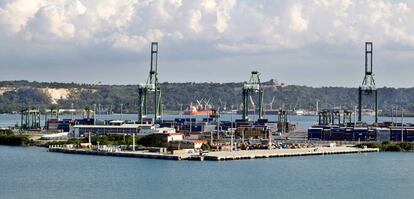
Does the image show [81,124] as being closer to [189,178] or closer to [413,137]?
[413,137]

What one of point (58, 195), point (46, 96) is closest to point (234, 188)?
point (58, 195)

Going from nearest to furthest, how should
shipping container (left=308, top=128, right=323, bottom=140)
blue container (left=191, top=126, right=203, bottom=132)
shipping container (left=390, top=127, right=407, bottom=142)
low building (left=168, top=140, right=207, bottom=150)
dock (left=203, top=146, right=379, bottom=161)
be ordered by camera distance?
dock (left=203, top=146, right=379, bottom=161), low building (left=168, top=140, right=207, bottom=150), shipping container (left=390, top=127, right=407, bottom=142), shipping container (left=308, top=128, right=323, bottom=140), blue container (left=191, top=126, right=203, bottom=132)

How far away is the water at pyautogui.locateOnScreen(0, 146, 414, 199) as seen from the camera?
1417 inches

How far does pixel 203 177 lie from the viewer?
41094 mm

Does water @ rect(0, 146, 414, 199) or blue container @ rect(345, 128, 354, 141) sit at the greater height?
blue container @ rect(345, 128, 354, 141)

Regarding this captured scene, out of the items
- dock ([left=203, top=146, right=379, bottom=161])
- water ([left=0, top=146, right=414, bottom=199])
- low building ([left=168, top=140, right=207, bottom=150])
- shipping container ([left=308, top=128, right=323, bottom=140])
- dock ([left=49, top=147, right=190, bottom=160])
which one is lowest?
water ([left=0, top=146, right=414, bottom=199])

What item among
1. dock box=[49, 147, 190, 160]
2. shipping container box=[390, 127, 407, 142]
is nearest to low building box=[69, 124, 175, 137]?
dock box=[49, 147, 190, 160]

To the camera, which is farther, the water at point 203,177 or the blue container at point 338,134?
the blue container at point 338,134

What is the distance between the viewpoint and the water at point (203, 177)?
36000 millimetres

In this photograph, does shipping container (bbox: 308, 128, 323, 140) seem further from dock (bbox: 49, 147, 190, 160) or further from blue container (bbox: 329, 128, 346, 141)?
dock (bbox: 49, 147, 190, 160)

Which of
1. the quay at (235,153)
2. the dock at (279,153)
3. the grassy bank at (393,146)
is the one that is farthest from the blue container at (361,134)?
the quay at (235,153)

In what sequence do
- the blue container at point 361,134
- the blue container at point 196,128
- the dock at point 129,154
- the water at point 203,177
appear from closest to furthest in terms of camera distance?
the water at point 203,177 < the dock at point 129,154 < the blue container at point 361,134 < the blue container at point 196,128

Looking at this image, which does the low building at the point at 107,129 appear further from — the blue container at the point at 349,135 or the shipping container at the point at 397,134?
the shipping container at the point at 397,134

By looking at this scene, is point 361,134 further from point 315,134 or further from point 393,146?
point 393,146
